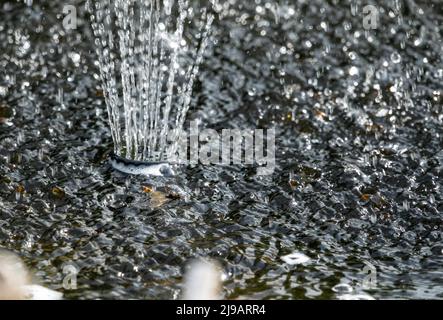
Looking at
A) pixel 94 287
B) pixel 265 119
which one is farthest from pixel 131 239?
pixel 265 119

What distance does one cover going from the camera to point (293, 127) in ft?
21.5

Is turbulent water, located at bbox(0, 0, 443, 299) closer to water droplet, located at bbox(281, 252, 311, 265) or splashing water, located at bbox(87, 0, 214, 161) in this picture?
water droplet, located at bbox(281, 252, 311, 265)

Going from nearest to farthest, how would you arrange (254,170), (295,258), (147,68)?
(295,258) → (254,170) → (147,68)

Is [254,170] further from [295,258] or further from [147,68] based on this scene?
[147,68]

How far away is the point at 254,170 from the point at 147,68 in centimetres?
208

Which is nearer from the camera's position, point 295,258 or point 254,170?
point 295,258

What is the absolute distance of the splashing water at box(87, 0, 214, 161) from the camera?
20.6ft

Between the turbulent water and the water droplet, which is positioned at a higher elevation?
the turbulent water

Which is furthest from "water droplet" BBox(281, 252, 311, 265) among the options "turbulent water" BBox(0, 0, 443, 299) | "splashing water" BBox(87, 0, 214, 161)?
"splashing water" BBox(87, 0, 214, 161)

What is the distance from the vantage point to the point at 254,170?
589cm

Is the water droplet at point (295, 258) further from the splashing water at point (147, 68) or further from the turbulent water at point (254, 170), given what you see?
the splashing water at point (147, 68)

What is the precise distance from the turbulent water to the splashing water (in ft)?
0.46

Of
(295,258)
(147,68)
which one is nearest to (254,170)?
(295,258)

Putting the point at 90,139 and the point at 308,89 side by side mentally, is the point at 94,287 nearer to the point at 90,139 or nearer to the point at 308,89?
the point at 90,139
